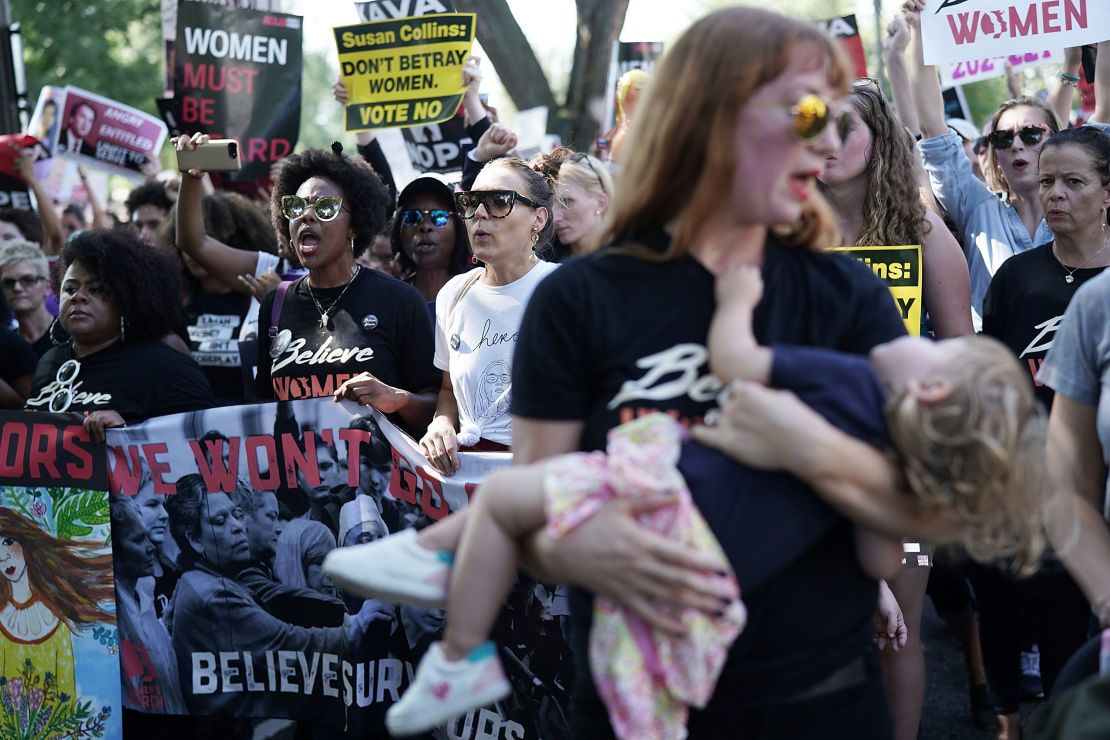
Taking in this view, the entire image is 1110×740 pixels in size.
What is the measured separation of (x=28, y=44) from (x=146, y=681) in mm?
23780

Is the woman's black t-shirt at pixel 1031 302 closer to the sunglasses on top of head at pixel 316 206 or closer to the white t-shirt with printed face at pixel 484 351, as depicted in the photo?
the white t-shirt with printed face at pixel 484 351

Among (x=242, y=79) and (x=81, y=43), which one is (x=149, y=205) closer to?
(x=242, y=79)

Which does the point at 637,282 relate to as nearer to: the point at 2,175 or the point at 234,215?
the point at 234,215

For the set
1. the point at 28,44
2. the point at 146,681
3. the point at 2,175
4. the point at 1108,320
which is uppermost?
the point at 28,44

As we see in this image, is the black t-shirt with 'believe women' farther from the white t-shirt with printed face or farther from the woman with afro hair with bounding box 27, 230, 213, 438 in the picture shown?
the woman with afro hair with bounding box 27, 230, 213, 438

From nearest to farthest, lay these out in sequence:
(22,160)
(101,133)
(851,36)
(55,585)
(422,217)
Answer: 1. (55,585)
2. (422,217)
3. (851,36)
4. (22,160)
5. (101,133)

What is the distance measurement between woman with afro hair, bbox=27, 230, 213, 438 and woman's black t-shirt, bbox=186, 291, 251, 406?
123cm

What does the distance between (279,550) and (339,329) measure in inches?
34.5

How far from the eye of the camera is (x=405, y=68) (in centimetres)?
746

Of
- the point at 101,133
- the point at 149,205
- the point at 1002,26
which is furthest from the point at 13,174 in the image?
the point at 1002,26

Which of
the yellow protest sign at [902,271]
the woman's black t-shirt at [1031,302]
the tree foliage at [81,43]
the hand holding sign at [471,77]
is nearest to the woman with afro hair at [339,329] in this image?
the yellow protest sign at [902,271]

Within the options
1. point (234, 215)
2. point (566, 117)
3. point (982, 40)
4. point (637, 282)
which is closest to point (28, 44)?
point (566, 117)

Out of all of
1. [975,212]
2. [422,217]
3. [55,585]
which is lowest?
[55,585]

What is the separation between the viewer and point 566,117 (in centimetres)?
1398
